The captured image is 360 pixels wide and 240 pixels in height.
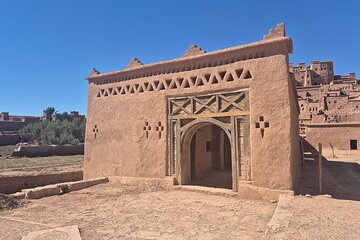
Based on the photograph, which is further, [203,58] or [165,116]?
[165,116]

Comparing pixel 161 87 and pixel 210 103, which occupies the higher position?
pixel 161 87

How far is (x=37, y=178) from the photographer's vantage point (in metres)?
15.6

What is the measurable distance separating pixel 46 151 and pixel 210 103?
91.2ft

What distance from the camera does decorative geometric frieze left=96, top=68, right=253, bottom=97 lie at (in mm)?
10164

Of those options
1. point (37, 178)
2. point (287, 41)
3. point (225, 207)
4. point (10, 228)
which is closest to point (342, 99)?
point (287, 41)

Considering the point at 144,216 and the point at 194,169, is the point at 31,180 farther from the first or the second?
the point at 144,216

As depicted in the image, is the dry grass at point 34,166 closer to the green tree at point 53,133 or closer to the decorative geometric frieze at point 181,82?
the decorative geometric frieze at point 181,82

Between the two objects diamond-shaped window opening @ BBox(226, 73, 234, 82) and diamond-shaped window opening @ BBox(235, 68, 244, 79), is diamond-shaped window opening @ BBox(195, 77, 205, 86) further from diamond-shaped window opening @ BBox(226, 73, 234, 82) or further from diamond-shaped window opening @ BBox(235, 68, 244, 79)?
diamond-shaped window opening @ BBox(235, 68, 244, 79)

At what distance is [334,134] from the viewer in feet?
72.9

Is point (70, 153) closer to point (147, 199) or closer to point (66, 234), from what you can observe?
point (147, 199)

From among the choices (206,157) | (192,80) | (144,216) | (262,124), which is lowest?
(144,216)

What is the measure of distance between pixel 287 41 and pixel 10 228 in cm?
946

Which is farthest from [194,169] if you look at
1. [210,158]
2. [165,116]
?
[165,116]

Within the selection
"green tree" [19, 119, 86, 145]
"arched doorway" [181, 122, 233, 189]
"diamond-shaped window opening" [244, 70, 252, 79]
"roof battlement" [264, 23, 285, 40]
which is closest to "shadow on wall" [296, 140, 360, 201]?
"arched doorway" [181, 122, 233, 189]
